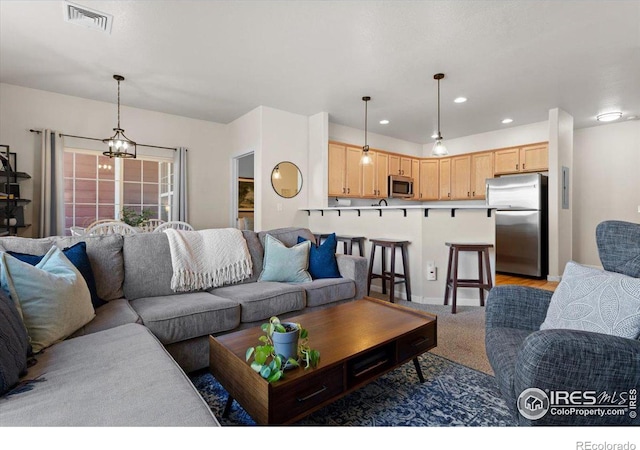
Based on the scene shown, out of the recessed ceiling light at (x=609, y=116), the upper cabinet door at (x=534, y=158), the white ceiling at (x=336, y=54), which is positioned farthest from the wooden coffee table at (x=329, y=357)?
the recessed ceiling light at (x=609, y=116)

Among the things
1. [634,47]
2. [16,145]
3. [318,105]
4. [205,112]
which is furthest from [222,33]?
[634,47]

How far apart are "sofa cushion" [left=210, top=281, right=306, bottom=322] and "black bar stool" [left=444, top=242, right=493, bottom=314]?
1.77 metres

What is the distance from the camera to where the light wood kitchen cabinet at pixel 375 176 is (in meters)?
5.74

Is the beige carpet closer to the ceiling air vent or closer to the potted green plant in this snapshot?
the potted green plant

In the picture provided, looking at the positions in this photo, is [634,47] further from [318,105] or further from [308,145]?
[308,145]

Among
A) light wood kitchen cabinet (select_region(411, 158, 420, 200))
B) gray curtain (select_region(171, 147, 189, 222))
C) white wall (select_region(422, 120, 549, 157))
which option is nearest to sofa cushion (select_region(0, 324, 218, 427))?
gray curtain (select_region(171, 147, 189, 222))

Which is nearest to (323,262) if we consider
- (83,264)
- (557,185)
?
(83,264)

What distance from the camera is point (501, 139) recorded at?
5.85 meters

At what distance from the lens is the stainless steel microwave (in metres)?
6.10

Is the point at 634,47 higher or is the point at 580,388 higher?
the point at 634,47

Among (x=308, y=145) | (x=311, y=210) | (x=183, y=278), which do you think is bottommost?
(x=183, y=278)

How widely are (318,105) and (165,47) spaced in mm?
2162

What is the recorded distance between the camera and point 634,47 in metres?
2.99

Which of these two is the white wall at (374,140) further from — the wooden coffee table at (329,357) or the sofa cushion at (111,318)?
the sofa cushion at (111,318)
